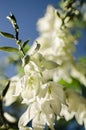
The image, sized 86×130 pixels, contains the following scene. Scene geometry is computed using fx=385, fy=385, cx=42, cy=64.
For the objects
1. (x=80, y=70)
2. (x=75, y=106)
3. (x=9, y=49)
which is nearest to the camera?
(x=9, y=49)

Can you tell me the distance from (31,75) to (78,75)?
2.57 feet

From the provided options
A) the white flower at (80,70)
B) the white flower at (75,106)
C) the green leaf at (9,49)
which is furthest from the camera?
the white flower at (80,70)

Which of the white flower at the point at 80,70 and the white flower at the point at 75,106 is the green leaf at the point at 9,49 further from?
the white flower at the point at 80,70


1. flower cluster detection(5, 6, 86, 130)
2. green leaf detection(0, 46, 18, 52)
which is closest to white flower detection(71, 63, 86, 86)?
flower cluster detection(5, 6, 86, 130)

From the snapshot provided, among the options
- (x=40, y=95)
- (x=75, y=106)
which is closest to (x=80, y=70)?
(x=75, y=106)

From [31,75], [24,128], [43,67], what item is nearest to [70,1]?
[43,67]

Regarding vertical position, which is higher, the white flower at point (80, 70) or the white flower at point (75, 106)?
the white flower at point (80, 70)

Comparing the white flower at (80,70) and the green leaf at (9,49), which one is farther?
the white flower at (80,70)

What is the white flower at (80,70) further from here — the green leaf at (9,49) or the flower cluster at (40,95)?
the green leaf at (9,49)

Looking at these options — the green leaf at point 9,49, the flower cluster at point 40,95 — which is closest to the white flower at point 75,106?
the flower cluster at point 40,95

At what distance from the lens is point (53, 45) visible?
5.87ft

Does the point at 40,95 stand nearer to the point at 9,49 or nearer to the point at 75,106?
the point at 9,49

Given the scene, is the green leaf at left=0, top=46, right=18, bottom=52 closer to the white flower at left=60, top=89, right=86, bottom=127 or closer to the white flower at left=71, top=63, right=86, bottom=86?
the white flower at left=60, top=89, right=86, bottom=127

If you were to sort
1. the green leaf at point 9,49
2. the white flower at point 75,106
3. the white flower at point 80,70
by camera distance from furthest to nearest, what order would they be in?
the white flower at point 80,70 < the white flower at point 75,106 < the green leaf at point 9,49
